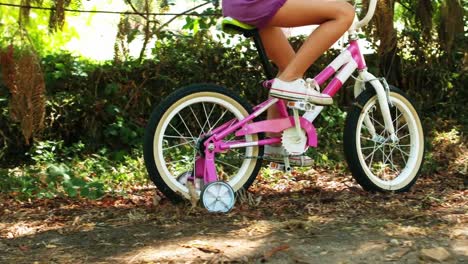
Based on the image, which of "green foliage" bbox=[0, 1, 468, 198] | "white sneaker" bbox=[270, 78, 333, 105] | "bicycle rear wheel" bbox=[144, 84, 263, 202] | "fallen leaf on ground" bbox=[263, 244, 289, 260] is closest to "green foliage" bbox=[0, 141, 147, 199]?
"green foliage" bbox=[0, 1, 468, 198]

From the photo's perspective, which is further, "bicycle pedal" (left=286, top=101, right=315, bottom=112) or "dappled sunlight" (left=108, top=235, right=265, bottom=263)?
"bicycle pedal" (left=286, top=101, right=315, bottom=112)

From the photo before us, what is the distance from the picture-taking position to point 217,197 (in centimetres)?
373

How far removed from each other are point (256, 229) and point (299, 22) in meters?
1.24

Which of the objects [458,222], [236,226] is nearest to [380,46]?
[458,222]

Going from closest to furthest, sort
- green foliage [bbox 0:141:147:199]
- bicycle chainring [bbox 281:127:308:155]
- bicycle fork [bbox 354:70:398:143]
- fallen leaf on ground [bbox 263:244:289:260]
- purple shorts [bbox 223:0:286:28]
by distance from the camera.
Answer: fallen leaf on ground [bbox 263:244:289:260], purple shorts [bbox 223:0:286:28], bicycle chainring [bbox 281:127:308:155], bicycle fork [bbox 354:70:398:143], green foliage [bbox 0:141:147:199]

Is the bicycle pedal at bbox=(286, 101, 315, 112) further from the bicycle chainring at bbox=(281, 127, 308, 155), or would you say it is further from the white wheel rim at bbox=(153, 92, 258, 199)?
the white wheel rim at bbox=(153, 92, 258, 199)

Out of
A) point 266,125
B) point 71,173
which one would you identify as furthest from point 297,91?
point 71,173

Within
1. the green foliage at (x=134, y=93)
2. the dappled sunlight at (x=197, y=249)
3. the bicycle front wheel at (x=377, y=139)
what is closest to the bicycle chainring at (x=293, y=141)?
the bicycle front wheel at (x=377, y=139)

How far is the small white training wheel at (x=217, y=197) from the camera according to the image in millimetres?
3711

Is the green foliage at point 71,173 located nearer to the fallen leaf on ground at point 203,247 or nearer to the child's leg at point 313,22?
the fallen leaf on ground at point 203,247

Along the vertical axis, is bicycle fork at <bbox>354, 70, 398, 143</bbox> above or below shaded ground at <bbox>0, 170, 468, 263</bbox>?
above

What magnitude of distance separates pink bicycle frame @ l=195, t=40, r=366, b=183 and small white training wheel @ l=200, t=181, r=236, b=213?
0.39 feet

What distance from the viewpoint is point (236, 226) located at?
137 inches

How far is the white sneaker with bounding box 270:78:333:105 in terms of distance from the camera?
3777 mm
